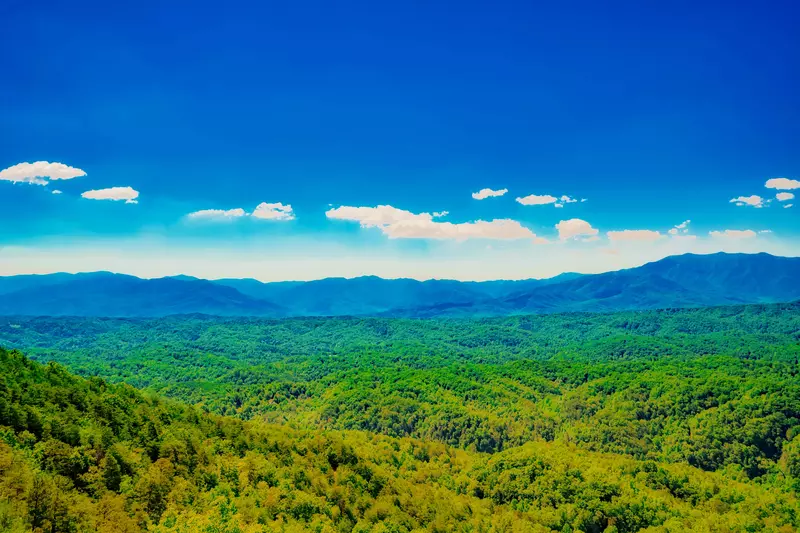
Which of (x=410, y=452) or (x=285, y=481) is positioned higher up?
(x=285, y=481)

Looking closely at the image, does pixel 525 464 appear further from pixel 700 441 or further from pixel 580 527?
pixel 700 441

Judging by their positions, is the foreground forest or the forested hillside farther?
the foreground forest

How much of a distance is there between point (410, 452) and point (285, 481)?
154 feet

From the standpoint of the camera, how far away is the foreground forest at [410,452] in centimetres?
3562

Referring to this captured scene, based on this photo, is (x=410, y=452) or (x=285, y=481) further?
(x=410, y=452)

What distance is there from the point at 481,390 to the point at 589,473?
80.4 m

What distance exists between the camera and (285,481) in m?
51.6

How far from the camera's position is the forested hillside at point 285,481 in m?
32.9

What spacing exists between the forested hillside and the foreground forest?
21 cm

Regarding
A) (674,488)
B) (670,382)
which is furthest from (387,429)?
(670,382)

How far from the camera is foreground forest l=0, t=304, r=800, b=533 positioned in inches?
1403

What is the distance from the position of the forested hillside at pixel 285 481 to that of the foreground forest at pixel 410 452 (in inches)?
8.5

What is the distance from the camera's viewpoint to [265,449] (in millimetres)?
60875

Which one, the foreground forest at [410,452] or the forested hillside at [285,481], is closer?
the forested hillside at [285,481]
